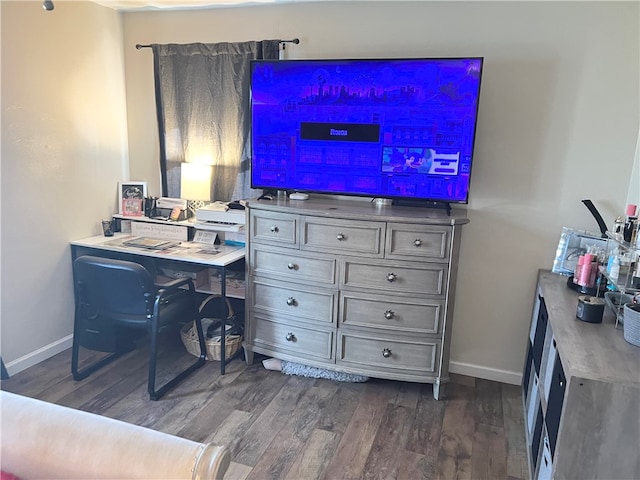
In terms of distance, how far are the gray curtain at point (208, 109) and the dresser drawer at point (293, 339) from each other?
932 mm

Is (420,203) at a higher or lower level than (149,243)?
higher

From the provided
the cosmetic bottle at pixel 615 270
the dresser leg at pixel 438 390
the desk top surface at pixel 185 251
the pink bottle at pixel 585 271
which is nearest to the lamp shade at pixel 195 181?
the desk top surface at pixel 185 251

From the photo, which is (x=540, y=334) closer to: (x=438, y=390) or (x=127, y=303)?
(x=438, y=390)

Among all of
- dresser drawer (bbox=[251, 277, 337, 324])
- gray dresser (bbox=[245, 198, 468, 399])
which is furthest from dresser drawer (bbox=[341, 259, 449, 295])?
dresser drawer (bbox=[251, 277, 337, 324])

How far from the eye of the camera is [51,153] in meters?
2.90

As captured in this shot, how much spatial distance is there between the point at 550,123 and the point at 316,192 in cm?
140

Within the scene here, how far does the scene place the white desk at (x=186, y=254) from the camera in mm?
2824

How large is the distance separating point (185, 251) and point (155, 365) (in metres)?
0.73

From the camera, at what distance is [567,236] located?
8.30ft

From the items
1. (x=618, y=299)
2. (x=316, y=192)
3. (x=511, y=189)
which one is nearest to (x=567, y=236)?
(x=511, y=189)

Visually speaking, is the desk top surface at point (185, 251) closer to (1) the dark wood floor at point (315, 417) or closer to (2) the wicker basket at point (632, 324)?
(1) the dark wood floor at point (315, 417)

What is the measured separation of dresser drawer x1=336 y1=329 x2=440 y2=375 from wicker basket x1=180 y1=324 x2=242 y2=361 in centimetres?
73

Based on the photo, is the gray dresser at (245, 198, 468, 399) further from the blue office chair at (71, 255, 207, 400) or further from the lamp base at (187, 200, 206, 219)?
the lamp base at (187, 200, 206, 219)

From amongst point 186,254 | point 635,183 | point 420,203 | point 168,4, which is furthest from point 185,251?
point 635,183
